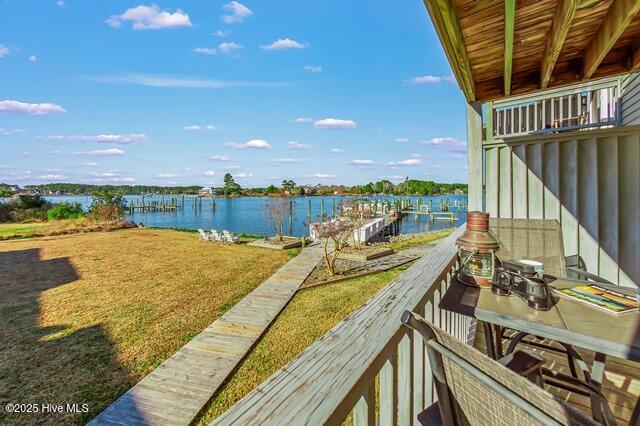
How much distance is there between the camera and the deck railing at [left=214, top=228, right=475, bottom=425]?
54cm

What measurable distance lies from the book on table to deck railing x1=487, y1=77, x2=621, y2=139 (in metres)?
2.37

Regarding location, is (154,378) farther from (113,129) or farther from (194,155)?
(113,129)

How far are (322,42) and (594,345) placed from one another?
1346cm

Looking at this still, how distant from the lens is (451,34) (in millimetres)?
1684

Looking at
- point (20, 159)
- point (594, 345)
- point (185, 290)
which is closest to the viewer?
point (594, 345)

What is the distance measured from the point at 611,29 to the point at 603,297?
1.70 m

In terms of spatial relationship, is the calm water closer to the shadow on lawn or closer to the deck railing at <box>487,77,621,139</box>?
the deck railing at <box>487,77,621,139</box>

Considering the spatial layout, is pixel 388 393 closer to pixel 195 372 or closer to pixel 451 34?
pixel 451 34

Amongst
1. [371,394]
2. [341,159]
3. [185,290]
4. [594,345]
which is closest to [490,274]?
[594,345]

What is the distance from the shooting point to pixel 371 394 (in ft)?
2.37

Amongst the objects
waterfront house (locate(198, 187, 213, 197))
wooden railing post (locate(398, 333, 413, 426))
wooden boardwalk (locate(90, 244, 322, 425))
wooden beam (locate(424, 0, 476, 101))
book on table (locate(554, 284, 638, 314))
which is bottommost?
wooden boardwalk (locate(90, 244, 322, 425))

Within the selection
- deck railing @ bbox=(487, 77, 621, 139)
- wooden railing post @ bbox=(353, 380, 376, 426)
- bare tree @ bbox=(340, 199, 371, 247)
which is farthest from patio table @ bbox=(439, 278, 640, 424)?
bare tree @ bbox=(340, 199, 371, 247)

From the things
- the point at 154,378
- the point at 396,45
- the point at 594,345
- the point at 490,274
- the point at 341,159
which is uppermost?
the point at 396,45

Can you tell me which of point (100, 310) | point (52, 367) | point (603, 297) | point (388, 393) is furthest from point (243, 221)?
point (388, 393)
